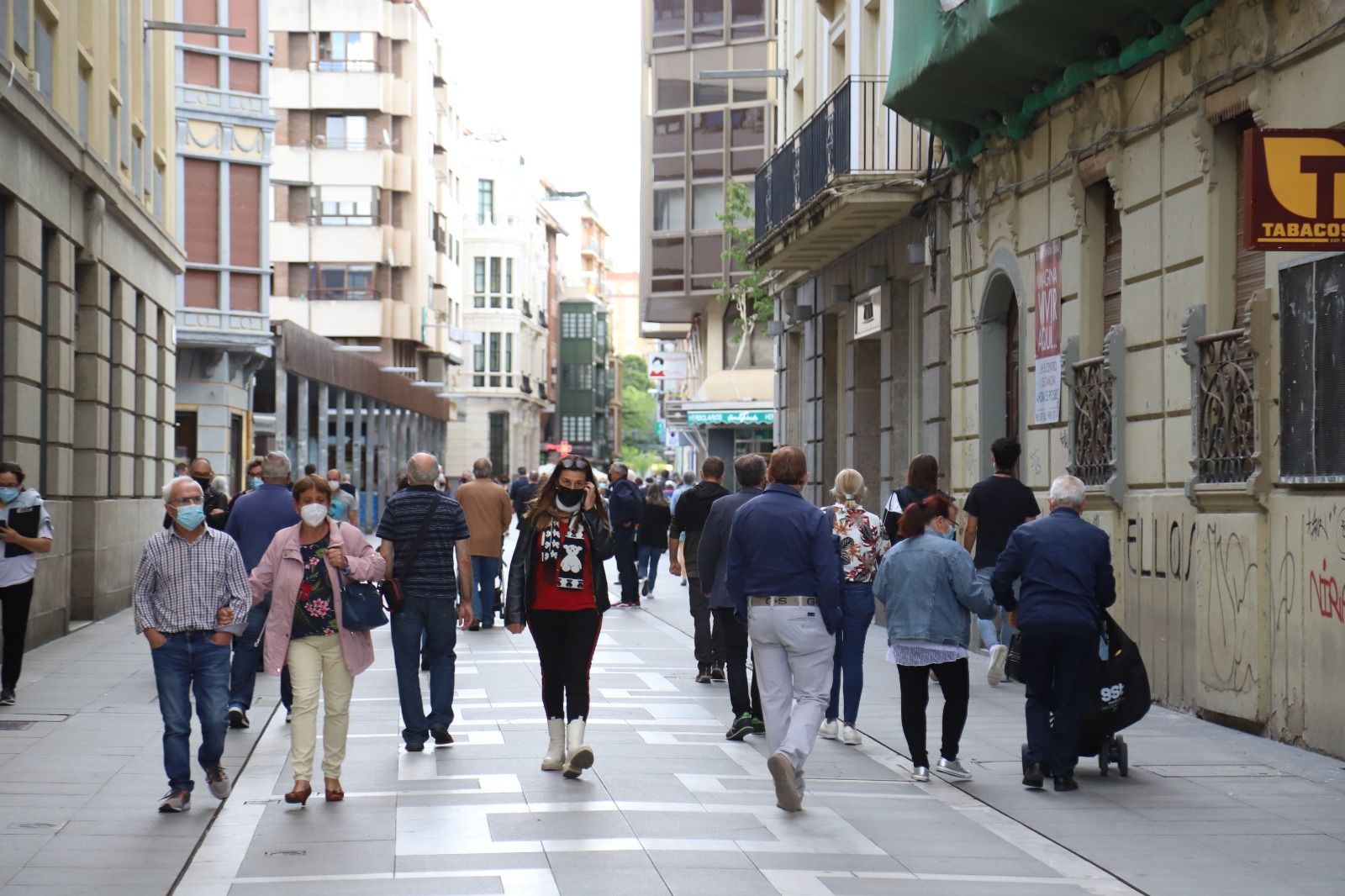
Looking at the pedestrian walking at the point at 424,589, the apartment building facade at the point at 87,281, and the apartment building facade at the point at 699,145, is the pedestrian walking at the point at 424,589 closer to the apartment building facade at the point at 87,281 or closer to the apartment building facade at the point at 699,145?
the apartment building facade at the point at 87,281

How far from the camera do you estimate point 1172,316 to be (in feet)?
46.2

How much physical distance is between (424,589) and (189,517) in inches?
86.3

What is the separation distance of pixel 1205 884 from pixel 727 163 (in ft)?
152

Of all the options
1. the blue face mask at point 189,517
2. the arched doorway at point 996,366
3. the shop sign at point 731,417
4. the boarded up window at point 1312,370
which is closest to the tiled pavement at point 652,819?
the blue face mask at point 189,517

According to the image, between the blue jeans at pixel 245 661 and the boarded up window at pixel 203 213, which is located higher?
the boarded up window at pixel 203 213

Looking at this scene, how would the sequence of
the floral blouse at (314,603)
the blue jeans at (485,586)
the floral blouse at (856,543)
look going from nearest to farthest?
1. the floral blouse at (314,603)
2. the floral blouse at (856,543)
3. the blue jeans at (485,586)

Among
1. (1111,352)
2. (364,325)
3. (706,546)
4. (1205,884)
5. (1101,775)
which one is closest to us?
(1205,884)

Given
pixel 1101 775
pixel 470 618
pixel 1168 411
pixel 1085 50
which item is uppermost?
pixel 1085 50

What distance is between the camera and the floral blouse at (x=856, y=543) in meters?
12.6

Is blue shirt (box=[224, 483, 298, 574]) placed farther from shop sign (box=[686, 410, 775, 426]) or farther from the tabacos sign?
shop sign (box=[686, 410, 775, 426])

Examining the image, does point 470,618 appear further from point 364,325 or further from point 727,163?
point 364,325

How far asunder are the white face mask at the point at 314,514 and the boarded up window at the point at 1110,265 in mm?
7742

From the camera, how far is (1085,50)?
1545cm

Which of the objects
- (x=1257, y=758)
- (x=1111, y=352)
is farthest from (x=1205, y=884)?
(x=1111, y=352)
